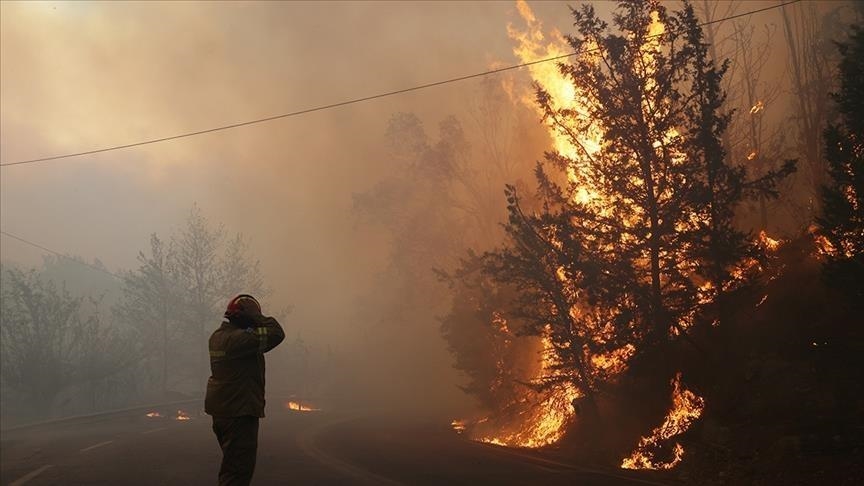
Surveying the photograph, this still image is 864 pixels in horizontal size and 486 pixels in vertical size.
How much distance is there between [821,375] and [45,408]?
3109cm

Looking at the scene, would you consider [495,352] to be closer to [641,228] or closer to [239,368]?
[641,228]

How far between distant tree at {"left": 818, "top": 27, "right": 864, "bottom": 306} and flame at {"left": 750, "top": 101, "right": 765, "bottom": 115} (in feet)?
64.4

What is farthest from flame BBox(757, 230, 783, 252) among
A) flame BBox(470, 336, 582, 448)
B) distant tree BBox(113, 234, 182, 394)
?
distant tree BBox(113, 234, 182, 394)

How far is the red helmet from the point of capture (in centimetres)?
617

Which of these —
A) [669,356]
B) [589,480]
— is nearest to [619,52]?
[669,356]

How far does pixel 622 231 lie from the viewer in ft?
49.8

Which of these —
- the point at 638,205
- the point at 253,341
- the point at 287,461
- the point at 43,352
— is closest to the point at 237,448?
the point at 253,341

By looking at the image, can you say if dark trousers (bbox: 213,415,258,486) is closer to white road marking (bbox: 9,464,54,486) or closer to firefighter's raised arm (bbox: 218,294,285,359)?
firefighter's raised arm (bbox: 218,294,285,359)

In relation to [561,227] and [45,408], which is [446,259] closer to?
[45,408]

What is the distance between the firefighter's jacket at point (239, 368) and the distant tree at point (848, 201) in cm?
1059

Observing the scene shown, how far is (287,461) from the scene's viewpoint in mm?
12523

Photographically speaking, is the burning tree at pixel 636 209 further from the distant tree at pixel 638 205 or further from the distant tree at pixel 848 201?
the distant tree at pixel 848 201

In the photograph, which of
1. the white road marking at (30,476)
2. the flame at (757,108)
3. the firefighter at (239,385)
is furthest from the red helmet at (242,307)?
the flame at (757,108)

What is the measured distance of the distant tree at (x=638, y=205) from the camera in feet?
46.6
